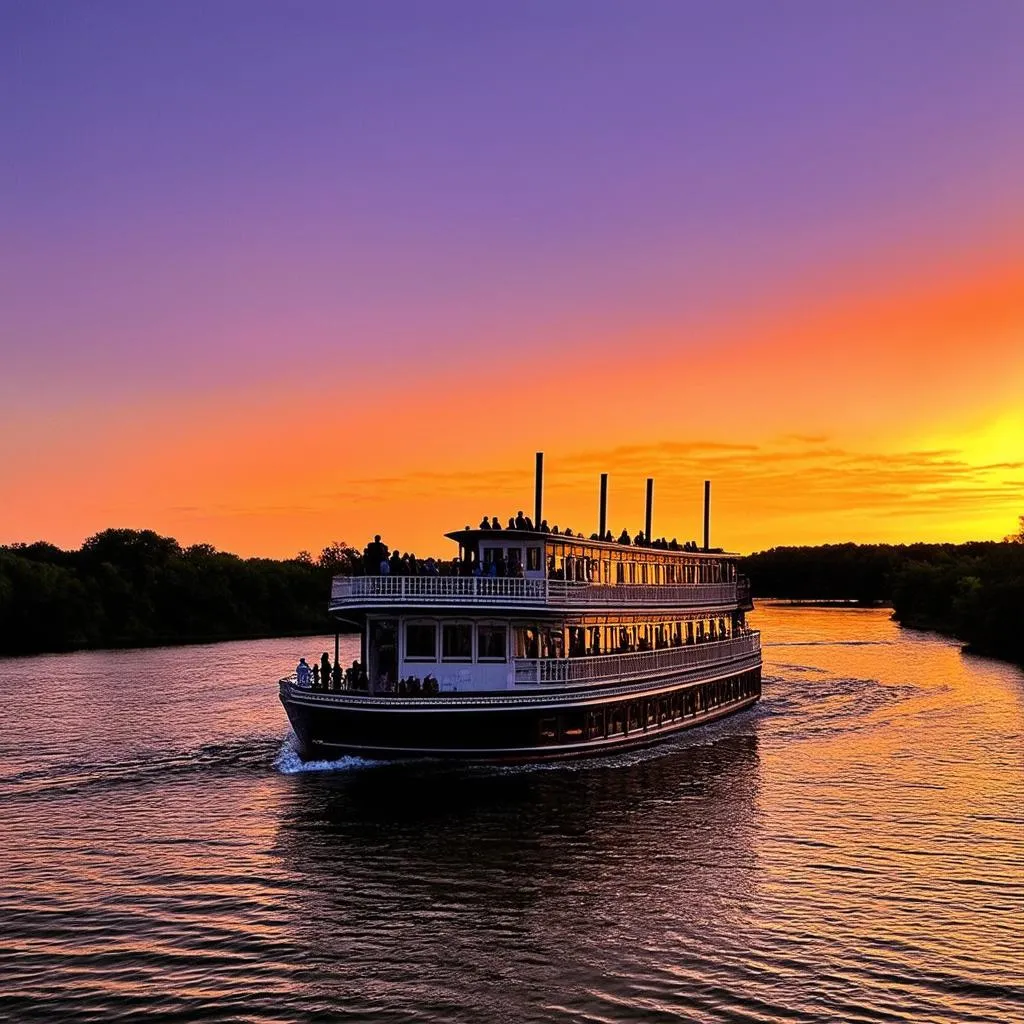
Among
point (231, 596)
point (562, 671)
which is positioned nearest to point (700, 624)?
point (562, 671)

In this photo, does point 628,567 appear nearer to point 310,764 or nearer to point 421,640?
point 421,640

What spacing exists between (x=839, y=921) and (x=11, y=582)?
114 meters

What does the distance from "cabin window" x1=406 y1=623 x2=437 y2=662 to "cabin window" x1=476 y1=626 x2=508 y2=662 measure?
1.79 m

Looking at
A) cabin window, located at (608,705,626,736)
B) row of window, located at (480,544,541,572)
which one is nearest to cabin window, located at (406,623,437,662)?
row of window, located at (480,544,541,572)

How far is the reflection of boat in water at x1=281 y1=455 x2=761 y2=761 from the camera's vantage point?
4097cm

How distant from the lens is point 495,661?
43.3 m

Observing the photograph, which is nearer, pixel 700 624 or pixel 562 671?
pixel 562 671

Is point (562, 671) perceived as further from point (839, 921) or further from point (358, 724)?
point (839, 921)

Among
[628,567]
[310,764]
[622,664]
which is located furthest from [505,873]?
[628,567]

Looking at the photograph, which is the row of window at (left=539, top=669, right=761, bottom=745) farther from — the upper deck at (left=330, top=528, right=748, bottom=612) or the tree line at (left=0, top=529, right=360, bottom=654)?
the tree line at (left=0, top=529, right=360, bottom=654)

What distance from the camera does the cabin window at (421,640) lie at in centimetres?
4334

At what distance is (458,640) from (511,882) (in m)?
14.9

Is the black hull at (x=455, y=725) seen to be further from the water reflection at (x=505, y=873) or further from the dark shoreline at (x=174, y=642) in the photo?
the dark shoreline at (x=174, y=642)

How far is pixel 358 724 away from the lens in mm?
40719
